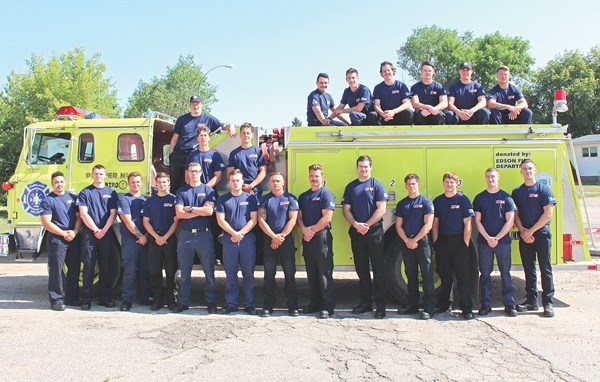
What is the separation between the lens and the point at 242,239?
700 cm

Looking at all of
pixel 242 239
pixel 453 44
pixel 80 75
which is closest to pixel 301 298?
pixel 242 239

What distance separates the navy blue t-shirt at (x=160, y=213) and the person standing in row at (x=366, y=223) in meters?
2.40

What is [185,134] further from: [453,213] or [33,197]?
[453,213]

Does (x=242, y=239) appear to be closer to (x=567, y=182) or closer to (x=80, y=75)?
(x=567, y=182)

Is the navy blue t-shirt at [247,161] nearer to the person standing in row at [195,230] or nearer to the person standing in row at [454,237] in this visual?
the person standing in row at [195,230]

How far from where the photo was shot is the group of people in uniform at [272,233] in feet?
22.5

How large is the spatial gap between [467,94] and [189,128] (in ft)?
13.8

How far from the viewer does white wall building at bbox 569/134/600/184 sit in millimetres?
46062

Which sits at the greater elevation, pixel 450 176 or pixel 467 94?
pixel 467 94

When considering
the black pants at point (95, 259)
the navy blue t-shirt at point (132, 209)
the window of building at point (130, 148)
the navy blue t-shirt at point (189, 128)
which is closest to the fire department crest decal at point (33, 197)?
the black pants at point (95, 259)

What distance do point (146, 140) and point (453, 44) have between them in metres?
62.1

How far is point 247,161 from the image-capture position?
7426mm

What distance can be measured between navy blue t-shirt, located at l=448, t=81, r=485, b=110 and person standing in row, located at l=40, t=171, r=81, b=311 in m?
5.80

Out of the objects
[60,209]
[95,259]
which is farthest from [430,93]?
[60,209]
